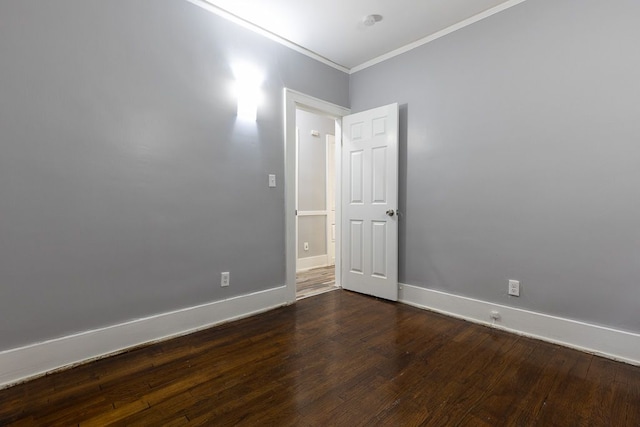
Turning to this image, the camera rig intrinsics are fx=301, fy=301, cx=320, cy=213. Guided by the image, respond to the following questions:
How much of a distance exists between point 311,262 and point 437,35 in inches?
136

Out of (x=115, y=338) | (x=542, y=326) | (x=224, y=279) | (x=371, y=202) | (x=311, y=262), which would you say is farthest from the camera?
(x=311, y=262)

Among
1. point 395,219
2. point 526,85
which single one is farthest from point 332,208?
point 526,85

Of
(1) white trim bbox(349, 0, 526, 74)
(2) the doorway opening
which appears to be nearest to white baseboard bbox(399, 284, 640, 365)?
(2) the doorway opening

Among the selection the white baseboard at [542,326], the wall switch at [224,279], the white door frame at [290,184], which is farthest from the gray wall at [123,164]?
the white baseboard at [542,326]

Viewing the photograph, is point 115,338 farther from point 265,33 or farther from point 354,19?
point 354,19

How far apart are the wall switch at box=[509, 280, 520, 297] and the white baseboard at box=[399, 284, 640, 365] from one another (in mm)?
124

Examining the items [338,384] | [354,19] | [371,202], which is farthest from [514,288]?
[354,19]

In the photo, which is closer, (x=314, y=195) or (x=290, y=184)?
(x=290, y=184)

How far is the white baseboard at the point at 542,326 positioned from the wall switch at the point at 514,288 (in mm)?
124

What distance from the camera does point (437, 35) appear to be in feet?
9.61

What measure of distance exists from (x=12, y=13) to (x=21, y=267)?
148 centimetres

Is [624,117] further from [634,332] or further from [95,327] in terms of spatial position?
[95,327]

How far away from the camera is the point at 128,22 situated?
2.13 metres

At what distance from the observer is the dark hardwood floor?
58.3 inches
